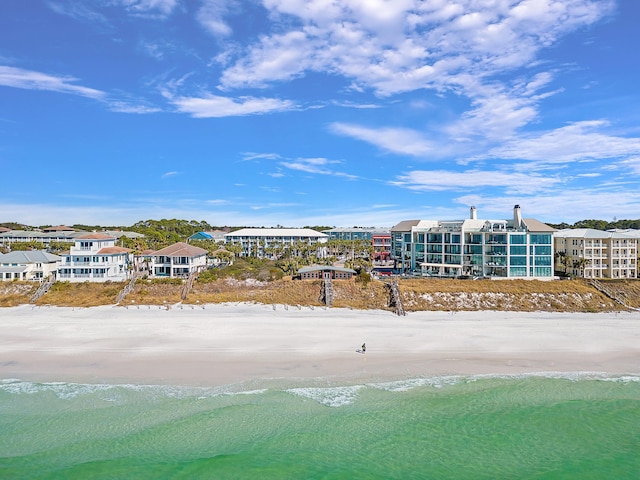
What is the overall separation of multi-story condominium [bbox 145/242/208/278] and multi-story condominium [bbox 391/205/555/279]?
26583 millimetres

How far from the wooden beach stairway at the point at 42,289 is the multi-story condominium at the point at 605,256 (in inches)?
2235

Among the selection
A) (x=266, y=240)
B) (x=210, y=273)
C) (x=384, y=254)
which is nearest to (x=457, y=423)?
(x=210, y=273)

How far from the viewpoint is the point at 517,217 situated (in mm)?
50188

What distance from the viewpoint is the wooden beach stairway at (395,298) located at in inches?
1468

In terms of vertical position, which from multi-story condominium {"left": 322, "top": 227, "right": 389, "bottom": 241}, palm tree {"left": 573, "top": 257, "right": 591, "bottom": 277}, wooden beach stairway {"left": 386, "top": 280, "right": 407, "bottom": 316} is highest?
multi-story condominium {"left": 322, "top": 227, "right": 389, "bottom": 241}

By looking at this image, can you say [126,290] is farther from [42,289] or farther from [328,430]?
[328,430]

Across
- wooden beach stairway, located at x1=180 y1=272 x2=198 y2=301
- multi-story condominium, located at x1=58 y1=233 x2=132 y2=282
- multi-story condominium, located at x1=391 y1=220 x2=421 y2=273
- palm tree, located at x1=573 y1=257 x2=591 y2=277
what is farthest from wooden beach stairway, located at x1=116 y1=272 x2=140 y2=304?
palm tree, located at x1=573 y1=257 x2=591 y2=277

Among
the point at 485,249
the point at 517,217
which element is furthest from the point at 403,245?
the point at 517,217

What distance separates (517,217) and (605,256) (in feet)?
38.1

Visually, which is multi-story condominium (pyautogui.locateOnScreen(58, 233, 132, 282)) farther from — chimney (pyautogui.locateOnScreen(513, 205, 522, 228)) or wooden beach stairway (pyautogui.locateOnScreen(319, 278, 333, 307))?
chimney (pyautogui.locateOnScreen(513, 205, 522, 228))

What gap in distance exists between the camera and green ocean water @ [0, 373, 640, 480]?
1672 cm

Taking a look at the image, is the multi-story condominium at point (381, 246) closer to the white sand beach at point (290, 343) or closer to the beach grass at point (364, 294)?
the beach grass at point (364, 294)

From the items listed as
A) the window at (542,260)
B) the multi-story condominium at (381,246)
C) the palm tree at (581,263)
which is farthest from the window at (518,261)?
the multi-story condominium at (381,246)

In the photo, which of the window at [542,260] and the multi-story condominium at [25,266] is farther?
the window at [542,260]
